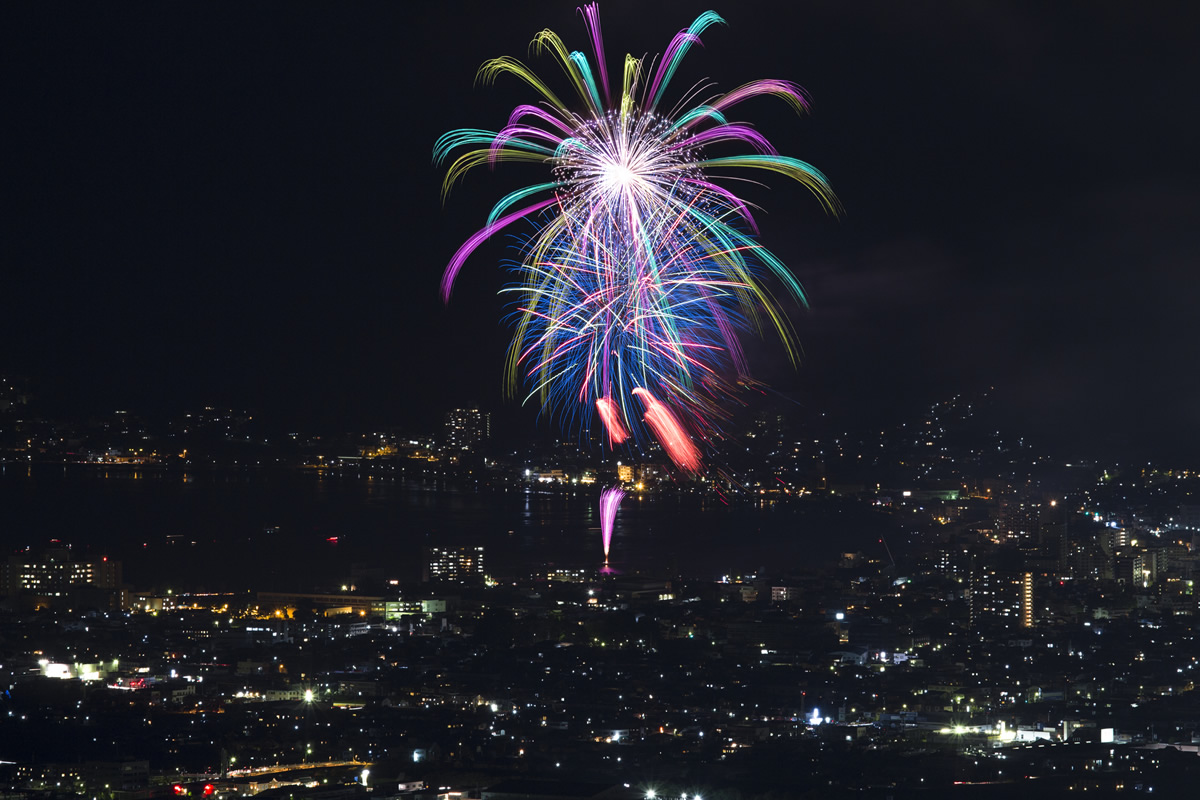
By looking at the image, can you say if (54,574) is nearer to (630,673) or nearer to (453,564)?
(453,564)

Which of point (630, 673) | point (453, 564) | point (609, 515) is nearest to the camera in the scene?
point (630, 673)

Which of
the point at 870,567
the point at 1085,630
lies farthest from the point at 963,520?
the point at 1085,630

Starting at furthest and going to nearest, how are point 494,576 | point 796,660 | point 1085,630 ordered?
point 494,576 < point 1085,630 < point 796,660

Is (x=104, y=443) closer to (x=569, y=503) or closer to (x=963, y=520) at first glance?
(x=569, y=503)

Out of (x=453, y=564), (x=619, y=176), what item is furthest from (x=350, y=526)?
(x=619, y=176)

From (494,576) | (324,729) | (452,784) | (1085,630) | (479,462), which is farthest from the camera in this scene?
(479,462)

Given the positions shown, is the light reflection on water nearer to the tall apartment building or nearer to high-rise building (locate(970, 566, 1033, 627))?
the tall apartment building

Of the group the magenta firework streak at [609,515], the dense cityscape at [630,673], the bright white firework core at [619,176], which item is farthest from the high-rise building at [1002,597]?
the bright white firework core at [619,176]
